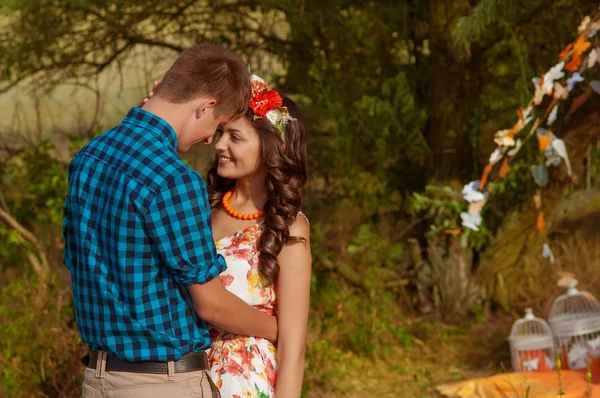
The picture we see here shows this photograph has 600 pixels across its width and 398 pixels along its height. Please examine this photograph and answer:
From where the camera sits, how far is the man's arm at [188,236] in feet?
6.52

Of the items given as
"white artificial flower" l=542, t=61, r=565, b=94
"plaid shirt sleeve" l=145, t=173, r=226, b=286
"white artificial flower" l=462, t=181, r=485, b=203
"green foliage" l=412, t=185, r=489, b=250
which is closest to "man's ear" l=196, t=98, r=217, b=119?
"plaid shirt sleeve" l=145, t=173, r=226, b=286

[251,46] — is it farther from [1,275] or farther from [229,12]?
[1,275]

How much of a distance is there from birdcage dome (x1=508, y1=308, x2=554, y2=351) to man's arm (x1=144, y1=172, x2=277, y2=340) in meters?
3.79

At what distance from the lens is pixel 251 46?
6.42m

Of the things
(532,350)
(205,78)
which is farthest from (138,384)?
(532,350)

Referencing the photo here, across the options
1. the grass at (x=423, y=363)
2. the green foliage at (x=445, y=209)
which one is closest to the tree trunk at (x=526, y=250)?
the green foliage at (x=445, y=209)

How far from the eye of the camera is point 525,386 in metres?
5.01

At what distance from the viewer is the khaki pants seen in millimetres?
2123

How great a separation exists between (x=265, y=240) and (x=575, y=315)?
11.6ft

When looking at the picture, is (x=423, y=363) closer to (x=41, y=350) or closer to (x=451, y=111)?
(x=451, y=111)

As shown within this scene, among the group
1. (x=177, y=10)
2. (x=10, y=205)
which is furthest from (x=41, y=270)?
(x=177, y=10)

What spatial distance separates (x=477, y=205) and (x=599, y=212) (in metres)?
3.38

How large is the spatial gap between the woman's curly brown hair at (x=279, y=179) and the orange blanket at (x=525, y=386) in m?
2.57

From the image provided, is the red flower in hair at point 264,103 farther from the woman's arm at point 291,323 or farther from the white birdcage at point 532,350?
the white birdcage at point 532,350
